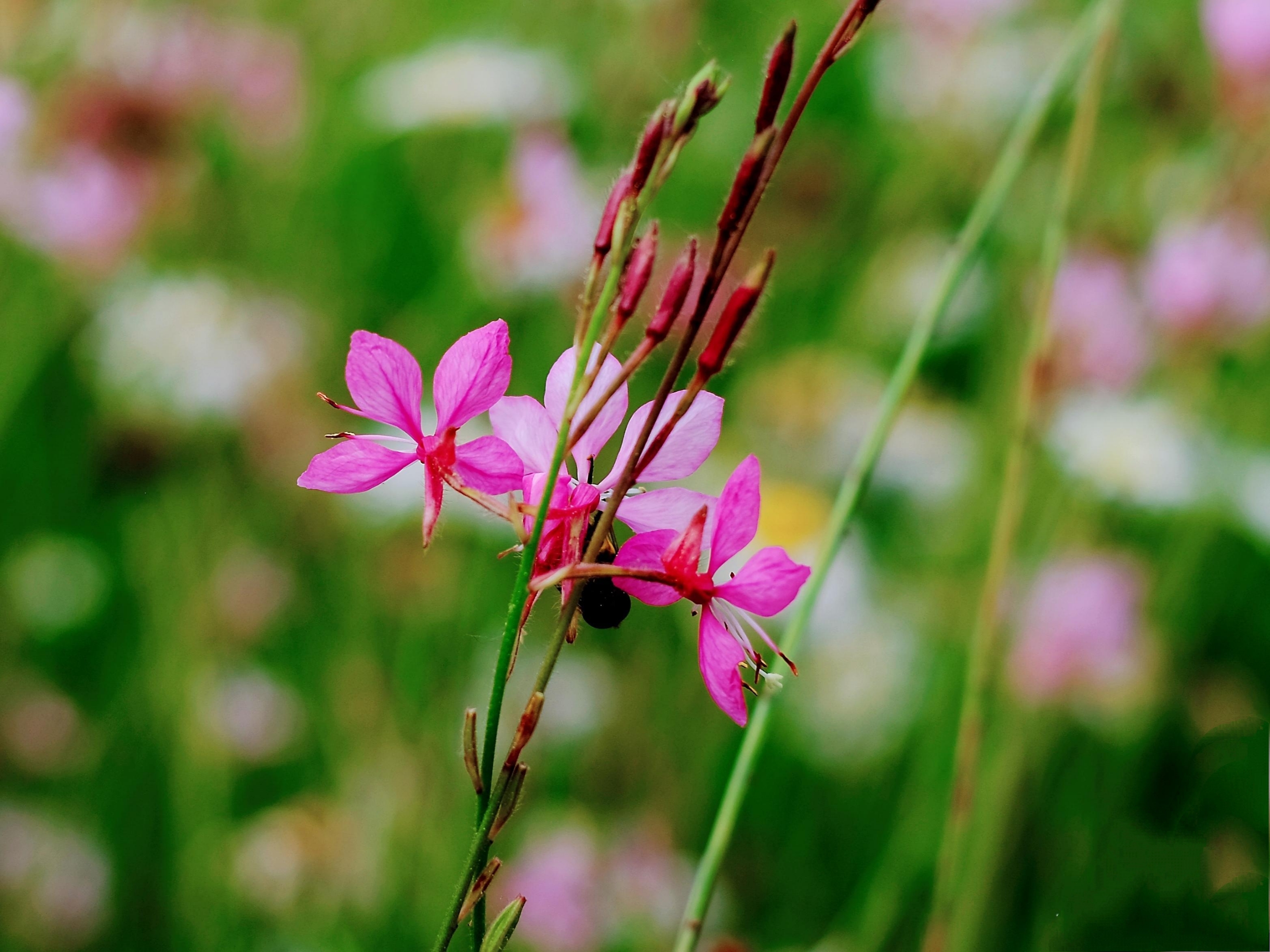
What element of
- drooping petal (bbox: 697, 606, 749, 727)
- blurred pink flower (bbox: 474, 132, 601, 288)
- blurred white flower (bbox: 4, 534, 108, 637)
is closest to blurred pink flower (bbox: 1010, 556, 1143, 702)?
blurred pink flower (bbox: 474, 132, 601, 288)

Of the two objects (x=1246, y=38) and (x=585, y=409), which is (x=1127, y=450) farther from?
(x=585, y=409)

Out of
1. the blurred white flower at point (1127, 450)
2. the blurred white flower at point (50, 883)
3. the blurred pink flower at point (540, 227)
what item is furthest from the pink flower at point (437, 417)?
the blurred white flower at point (1127, 450)

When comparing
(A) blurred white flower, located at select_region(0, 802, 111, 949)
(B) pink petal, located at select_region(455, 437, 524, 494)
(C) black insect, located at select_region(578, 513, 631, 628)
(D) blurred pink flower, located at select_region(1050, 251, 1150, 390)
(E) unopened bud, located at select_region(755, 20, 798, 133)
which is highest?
(D) blurred pink flower, located at select_region(1050, 251, 1150, 390)

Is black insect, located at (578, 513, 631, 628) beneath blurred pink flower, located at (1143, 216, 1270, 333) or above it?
beneath

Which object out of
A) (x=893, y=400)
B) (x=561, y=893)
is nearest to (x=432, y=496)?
(x=893, y=400)

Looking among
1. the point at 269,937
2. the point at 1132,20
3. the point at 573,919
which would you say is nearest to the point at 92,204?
the point at 269,937

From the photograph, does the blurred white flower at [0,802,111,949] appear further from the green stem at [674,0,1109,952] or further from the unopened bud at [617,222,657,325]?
the unopened bud at [617,222,657,325]

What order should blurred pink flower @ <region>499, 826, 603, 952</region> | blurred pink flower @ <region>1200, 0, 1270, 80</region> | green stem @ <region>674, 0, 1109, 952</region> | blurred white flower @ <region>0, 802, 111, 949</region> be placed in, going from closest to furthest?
green stem @ <region>674, 0, 1109, 952</region>
blurred pink flower @ <region>499, 826, 603, 952</region>
blurred white flower @ <region>0, 802, 111, 949</region>
blurred pink flower @ <region>1200, 0, 1270, 80</region>

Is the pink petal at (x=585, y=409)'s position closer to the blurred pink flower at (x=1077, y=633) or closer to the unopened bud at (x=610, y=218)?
the unopened bud at (x=610, y=218)
